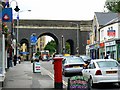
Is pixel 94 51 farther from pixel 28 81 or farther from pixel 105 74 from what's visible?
pixel 105 74

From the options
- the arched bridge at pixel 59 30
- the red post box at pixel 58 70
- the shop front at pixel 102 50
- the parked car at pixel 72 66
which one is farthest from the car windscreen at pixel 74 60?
the arched bridge at pixel 59 30

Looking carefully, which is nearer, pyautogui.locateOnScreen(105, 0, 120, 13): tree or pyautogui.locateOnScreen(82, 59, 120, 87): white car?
pyautogui.locateOnScreen(82, 59, 120, 87): white car

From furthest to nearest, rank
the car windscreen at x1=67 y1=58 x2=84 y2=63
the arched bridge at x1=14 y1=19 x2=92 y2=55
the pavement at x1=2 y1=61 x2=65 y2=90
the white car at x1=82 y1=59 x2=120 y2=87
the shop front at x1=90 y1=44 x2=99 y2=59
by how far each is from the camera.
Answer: the arched bridge at x1=14 y1=19 x2=92 y2=55 → the shop front at x1=90 y1=44 x2=99 y2=59 → the car windscreen at x1=67 y1=58 x2=84 y2=63 → the pavement at x1=2 y1=61 x2=65 y2=90 → the white car at x1=82 y1=59 x2=120 y2=87

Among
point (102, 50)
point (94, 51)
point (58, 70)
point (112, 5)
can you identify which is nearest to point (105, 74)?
point (58, 70)

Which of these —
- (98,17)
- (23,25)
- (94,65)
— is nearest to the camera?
(94,65)

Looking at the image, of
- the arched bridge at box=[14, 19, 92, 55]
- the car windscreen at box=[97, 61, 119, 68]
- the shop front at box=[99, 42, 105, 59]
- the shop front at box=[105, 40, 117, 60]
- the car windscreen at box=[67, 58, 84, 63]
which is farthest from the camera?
the arched bridge at box=[14, 19, 92, 55]

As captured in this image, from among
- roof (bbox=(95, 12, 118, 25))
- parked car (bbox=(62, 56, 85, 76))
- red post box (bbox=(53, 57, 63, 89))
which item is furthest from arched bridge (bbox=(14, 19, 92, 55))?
red post box (bbox=(53, 57, 63, 89))

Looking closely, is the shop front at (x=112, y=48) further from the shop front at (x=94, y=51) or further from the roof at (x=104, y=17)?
the roof at (x=104, y=17)

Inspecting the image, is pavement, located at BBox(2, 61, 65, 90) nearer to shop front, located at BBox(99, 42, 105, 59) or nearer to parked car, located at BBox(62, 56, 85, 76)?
parked car, located at BBox(62, 56, 85, 76)

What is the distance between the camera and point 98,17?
69188 millimetres

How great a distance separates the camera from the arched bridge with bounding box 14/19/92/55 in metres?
100

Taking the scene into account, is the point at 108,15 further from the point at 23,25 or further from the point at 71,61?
the point at 71,61

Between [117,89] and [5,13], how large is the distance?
8325 mm

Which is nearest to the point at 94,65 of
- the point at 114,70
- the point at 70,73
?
the point at 114,70
